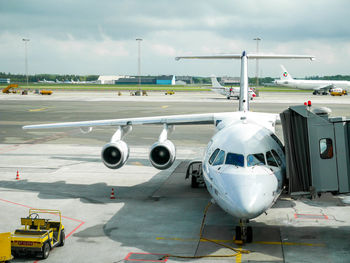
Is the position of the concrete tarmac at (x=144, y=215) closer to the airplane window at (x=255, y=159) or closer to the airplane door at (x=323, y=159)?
the airplane door at (x=323, y=159)

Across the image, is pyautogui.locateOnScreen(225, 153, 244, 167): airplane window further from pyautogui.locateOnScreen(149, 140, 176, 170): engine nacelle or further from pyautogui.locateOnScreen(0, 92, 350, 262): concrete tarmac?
pyautogui.locateOnScreen(149, 140, 176, 170): engine nacelle

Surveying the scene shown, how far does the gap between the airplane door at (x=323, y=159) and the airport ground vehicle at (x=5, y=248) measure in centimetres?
913

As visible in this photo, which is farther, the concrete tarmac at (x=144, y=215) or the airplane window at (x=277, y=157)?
the airplane window at (x=277, y=157)

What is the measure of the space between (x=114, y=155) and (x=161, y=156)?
2123mm

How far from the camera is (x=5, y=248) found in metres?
11.8

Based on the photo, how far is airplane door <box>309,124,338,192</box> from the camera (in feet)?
44.3

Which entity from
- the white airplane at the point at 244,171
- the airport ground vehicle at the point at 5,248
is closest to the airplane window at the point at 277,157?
the white airplane at the point at 244,171

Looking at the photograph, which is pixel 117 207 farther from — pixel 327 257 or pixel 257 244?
pixel 327 257

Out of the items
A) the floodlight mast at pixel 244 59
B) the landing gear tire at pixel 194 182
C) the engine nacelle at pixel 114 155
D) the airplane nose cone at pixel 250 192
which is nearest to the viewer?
the airplane nose cone at pixel 250 192

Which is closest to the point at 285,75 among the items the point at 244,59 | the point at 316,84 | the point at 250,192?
the point at 316,84

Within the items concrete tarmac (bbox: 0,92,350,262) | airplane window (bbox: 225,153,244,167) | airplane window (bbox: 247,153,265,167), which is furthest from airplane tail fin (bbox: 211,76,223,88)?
airplane window (bbox: 225,153,244,167)

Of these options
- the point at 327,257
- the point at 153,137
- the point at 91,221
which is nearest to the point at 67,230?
the point at 91,221

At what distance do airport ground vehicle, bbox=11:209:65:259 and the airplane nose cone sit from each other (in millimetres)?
5381

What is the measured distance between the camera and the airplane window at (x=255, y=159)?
1305cm
